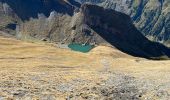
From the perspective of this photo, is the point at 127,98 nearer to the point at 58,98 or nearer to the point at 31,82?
the point at 58,98

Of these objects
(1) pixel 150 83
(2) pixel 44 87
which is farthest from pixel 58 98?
(1) pixel 150 83

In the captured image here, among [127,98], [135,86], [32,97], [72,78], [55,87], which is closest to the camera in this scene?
[32,97]

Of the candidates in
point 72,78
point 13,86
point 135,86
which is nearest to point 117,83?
point 135,86

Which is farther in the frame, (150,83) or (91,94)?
(150,83)

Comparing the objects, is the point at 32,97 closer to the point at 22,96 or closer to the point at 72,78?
the point at 22,96

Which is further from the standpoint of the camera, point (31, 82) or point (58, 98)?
point (31, 82)

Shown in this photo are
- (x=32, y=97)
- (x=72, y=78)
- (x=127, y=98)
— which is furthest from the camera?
(x=72, y=78)

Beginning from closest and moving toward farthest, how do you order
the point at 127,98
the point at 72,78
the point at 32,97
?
1. the point at 32,97
2. the point at 127,98
3. the point at 72,78

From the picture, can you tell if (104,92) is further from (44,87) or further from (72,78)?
(72,78)

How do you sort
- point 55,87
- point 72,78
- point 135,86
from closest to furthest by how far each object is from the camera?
point 55,87 → point 135,86 → point 72,78
